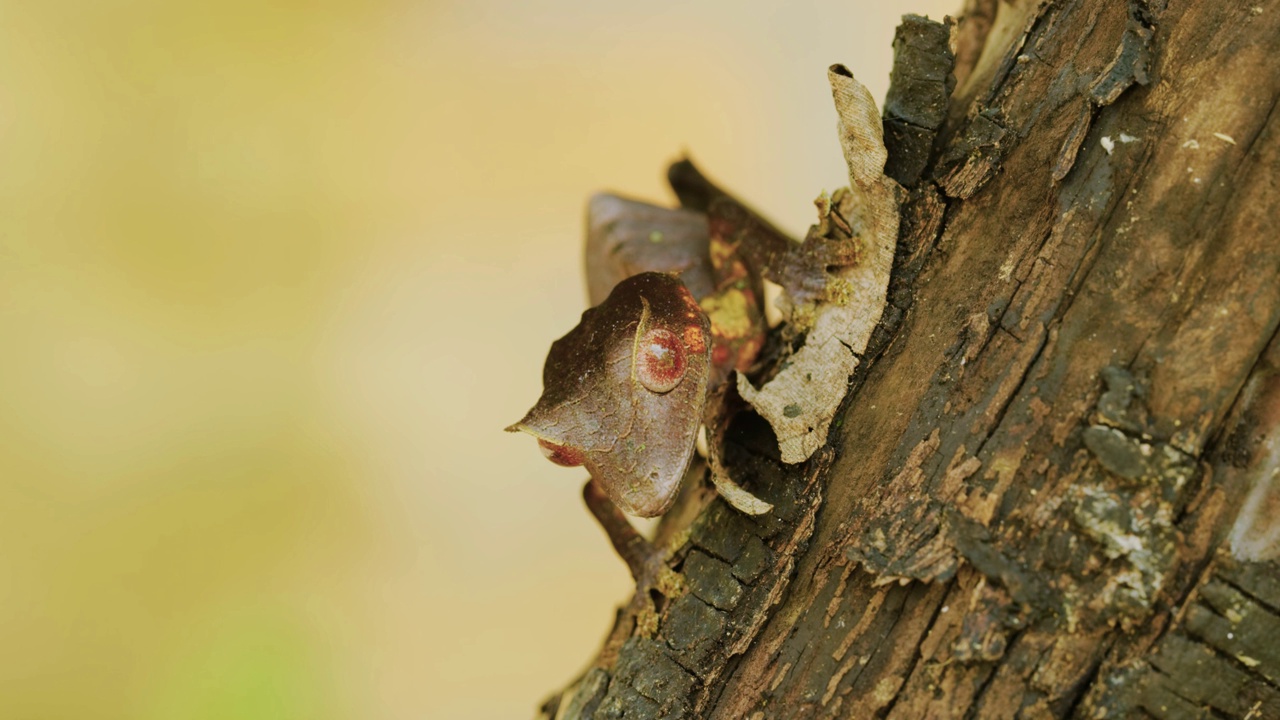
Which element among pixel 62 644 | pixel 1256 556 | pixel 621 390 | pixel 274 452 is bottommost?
pixel 62 644

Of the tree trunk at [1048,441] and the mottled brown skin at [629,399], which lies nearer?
the tree trunk at [1048,441]

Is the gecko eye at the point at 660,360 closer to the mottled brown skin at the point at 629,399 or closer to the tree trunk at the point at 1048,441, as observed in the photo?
the mottled brown skin at the point at 629,399

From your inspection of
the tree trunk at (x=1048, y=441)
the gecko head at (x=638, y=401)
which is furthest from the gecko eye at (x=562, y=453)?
the tree trunk at (x=1048, y=441)

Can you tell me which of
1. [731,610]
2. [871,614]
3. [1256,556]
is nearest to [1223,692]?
[1256,556]

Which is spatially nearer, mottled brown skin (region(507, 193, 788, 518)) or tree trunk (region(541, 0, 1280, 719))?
tree trunk (region(541, 0, 1280, 719))

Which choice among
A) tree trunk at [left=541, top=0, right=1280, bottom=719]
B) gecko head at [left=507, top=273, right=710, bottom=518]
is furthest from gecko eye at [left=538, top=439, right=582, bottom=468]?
tree trunk at [left=541, top=0, right=1280, bottom=719]

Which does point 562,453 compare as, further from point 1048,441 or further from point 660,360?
point 1048,441

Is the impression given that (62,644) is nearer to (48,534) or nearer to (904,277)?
(48,534)

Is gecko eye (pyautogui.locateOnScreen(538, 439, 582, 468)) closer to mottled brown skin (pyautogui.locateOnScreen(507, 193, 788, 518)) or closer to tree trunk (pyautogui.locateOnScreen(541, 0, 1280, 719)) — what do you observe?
mottled brown skin (pyautogui.locateOnScreen(507, 193, 788, 518))
